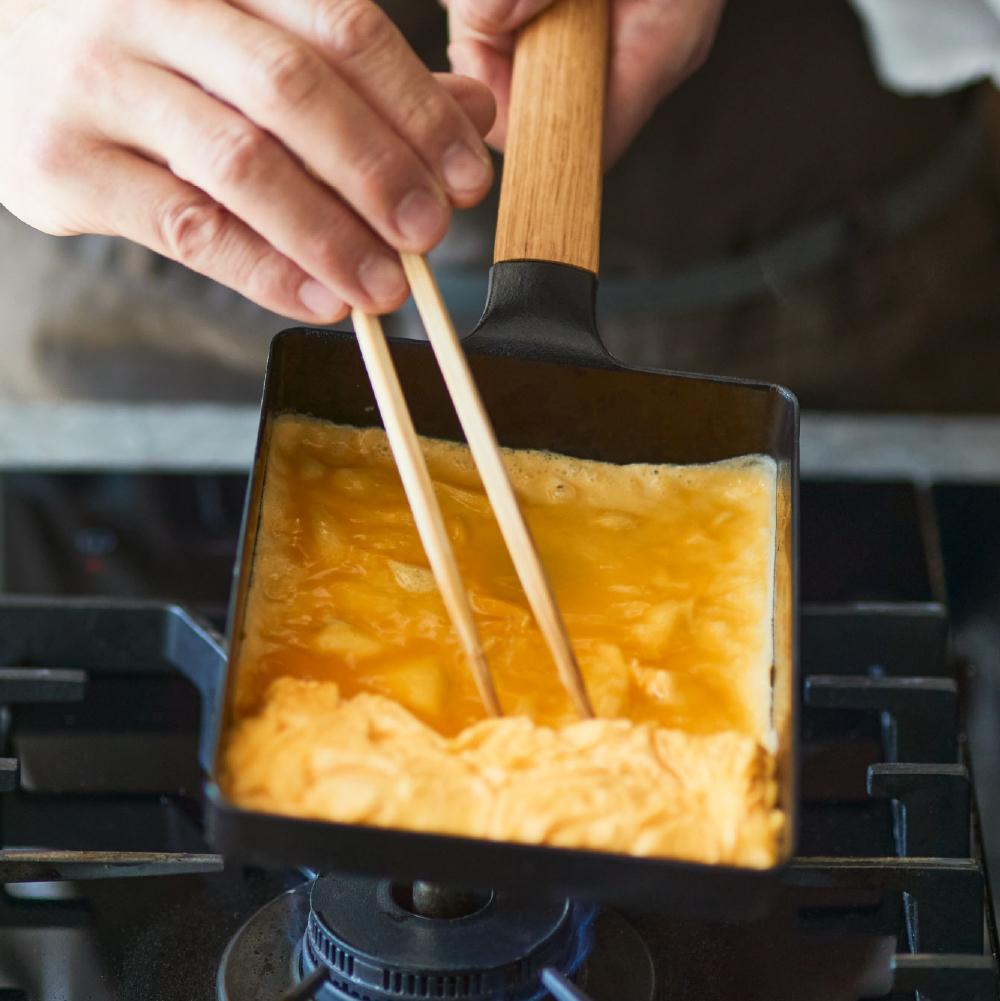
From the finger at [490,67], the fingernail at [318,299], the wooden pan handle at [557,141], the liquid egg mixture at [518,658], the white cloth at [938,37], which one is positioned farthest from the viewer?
the white cloth at [938,37]

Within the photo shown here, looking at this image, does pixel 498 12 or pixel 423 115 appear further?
pixel 498 12

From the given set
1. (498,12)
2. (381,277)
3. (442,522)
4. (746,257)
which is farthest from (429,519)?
(746,257)

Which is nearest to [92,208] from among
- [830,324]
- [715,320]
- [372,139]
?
[372,139]

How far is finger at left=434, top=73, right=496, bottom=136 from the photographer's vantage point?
726 mm

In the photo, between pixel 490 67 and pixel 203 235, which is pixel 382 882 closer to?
pixel 203 235

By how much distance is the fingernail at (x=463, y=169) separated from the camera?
0.63 metres

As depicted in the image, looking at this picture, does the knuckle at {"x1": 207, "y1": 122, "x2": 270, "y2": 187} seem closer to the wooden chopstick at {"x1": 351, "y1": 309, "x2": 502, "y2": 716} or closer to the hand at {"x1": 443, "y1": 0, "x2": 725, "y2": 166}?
the wooden chopstick at {"x1": 351, "y1": 309, "x2": 502, "y2": 716}

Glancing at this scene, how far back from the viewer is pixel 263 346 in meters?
1.32

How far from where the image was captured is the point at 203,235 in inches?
25.4

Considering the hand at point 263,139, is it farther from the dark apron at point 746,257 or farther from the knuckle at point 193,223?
the dark apron at point 746,257

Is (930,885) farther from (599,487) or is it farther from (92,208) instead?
(92,208)

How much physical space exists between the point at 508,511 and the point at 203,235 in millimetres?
204

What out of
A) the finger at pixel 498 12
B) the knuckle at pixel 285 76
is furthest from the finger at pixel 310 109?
the finger at pixel 498 12

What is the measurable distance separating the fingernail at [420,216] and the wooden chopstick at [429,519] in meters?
0.06
